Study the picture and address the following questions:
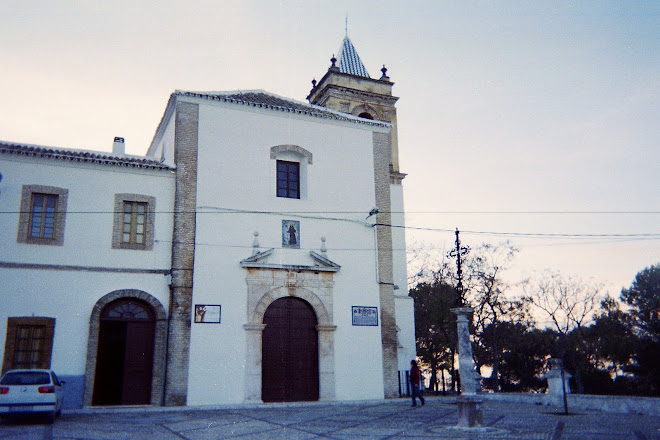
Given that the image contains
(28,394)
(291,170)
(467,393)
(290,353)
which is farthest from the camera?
(291,170)

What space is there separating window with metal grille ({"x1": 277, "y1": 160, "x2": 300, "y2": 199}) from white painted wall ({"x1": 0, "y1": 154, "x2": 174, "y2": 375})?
3585mm

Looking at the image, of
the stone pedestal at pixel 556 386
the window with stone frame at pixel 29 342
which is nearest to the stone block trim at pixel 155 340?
the window with stone frame at pixel 29 342

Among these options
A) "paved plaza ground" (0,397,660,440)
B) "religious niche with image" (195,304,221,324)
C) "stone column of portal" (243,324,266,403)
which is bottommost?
"paved plaza ground" (0,397,660,440)

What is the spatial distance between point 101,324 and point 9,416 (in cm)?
439

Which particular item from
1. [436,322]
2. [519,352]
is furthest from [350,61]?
[519,352]

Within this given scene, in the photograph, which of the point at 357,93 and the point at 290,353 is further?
the point at 357,93

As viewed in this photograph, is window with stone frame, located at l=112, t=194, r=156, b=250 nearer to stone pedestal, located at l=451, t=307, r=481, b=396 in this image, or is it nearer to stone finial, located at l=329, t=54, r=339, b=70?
stone pedestal, located at l=451, t=307, r=481, b=396

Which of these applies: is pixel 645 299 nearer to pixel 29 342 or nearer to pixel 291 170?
pixel 291 170

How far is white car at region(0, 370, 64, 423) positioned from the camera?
11.3 meters

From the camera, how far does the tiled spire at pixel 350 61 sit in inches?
1112

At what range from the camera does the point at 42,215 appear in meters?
15.6

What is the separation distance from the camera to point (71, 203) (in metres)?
15.8

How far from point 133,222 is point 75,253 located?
1.78m

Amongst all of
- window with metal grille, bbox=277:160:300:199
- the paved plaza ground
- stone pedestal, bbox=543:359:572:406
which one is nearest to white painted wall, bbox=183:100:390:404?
window with metal grille, bbox=277:160:300:199
